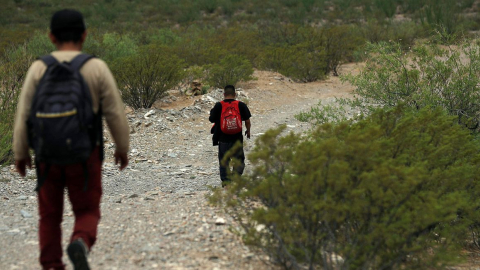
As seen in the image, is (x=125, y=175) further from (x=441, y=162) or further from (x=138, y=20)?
(x=138, y=20)

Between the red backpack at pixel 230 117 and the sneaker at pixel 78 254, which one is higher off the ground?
the sneaker at pixel 78 254

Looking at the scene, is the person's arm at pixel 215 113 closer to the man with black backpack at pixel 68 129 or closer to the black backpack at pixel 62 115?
the man with black backpack at pixel 68 129

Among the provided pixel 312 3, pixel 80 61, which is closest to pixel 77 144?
pixel 80 61

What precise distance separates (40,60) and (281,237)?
1.92 m

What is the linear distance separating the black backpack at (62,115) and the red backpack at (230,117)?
3286 millimetres

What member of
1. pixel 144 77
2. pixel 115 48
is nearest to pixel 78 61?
pixel 144 77

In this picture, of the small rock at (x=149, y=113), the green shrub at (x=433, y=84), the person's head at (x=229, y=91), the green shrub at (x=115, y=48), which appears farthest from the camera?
the green shrub at (x=115, y=48)

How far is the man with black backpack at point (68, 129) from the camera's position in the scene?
2.92m

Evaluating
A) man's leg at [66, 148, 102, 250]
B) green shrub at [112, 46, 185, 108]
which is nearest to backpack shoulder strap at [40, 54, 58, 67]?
man's leg at [66, 148, 102, 250]

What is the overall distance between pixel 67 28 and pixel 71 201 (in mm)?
940

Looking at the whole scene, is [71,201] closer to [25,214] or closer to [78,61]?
[78,61]

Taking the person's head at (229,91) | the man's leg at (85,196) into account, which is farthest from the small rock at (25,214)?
the man's leg at (85,196)

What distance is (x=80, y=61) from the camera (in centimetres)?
303

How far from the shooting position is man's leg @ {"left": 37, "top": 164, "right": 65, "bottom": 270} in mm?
3168
